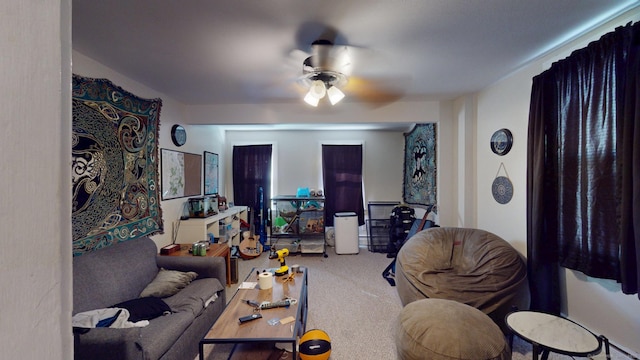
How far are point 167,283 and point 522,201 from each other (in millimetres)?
3482

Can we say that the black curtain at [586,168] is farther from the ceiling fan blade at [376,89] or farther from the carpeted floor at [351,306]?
the ceiling fan blade at [376,89]

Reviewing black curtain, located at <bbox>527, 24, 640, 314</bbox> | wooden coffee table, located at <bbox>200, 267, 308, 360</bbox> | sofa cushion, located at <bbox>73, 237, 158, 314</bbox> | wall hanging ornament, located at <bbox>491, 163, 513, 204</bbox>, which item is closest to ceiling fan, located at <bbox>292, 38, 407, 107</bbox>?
black curtain, located at <bbox>527, 24, 640, 314</bbox>

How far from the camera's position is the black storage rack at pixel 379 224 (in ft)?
15.8

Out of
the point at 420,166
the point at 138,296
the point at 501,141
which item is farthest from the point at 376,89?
the point at 138,296

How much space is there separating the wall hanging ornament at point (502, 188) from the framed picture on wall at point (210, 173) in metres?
4.03

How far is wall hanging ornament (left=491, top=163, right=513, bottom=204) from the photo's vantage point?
2.77 meters

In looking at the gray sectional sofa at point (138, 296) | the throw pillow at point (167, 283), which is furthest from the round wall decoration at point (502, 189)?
the throw pillow at point (167, 283)

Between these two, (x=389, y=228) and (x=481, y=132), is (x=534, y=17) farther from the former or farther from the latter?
(x=389, y=228)

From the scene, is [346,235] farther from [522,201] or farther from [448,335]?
[448,335]

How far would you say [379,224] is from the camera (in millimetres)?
4957

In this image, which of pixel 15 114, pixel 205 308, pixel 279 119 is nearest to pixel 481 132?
pixel 279 119

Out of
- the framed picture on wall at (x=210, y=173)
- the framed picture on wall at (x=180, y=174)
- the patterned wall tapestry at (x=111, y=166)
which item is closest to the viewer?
the patterned wall tapestry at (x=111, y=166)

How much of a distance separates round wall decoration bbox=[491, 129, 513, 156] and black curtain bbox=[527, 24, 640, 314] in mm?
438

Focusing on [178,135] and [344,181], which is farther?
[344,181]
